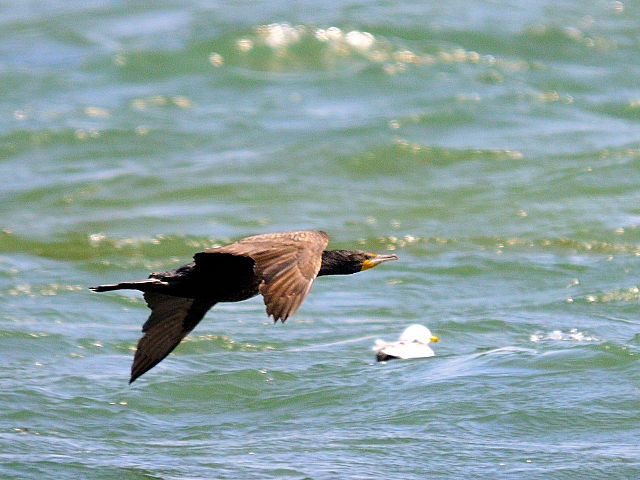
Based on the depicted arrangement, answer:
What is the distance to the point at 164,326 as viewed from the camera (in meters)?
7.13

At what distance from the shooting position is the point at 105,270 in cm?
1039

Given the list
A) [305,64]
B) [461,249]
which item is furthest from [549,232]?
[305,64]

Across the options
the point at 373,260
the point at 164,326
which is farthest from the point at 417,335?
the point at 164,326

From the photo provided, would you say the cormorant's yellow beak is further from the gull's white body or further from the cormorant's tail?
the gull's white body

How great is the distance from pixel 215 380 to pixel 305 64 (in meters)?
8.38

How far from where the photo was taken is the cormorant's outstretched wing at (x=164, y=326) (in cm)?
703

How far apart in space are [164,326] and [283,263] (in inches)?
57.6

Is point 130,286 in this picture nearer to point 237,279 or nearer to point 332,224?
point 237,279

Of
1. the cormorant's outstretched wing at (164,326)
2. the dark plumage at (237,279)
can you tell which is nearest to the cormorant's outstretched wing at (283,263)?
the dark plumage at (237,279)

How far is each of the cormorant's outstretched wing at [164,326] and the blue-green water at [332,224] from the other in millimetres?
415

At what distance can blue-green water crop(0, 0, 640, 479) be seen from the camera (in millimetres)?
6961

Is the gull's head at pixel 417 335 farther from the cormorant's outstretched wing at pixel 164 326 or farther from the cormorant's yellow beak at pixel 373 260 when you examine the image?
the cormorant's outstretched wing at pixel 164 326

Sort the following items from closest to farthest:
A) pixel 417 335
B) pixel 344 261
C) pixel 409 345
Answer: pixel 344 261
pixel 409 345
pixel 417 335

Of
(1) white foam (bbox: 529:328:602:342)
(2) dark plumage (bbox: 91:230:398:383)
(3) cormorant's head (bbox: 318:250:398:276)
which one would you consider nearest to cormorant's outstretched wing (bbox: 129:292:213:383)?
(2) dark plumage (bbox: 91:230:398:383)
